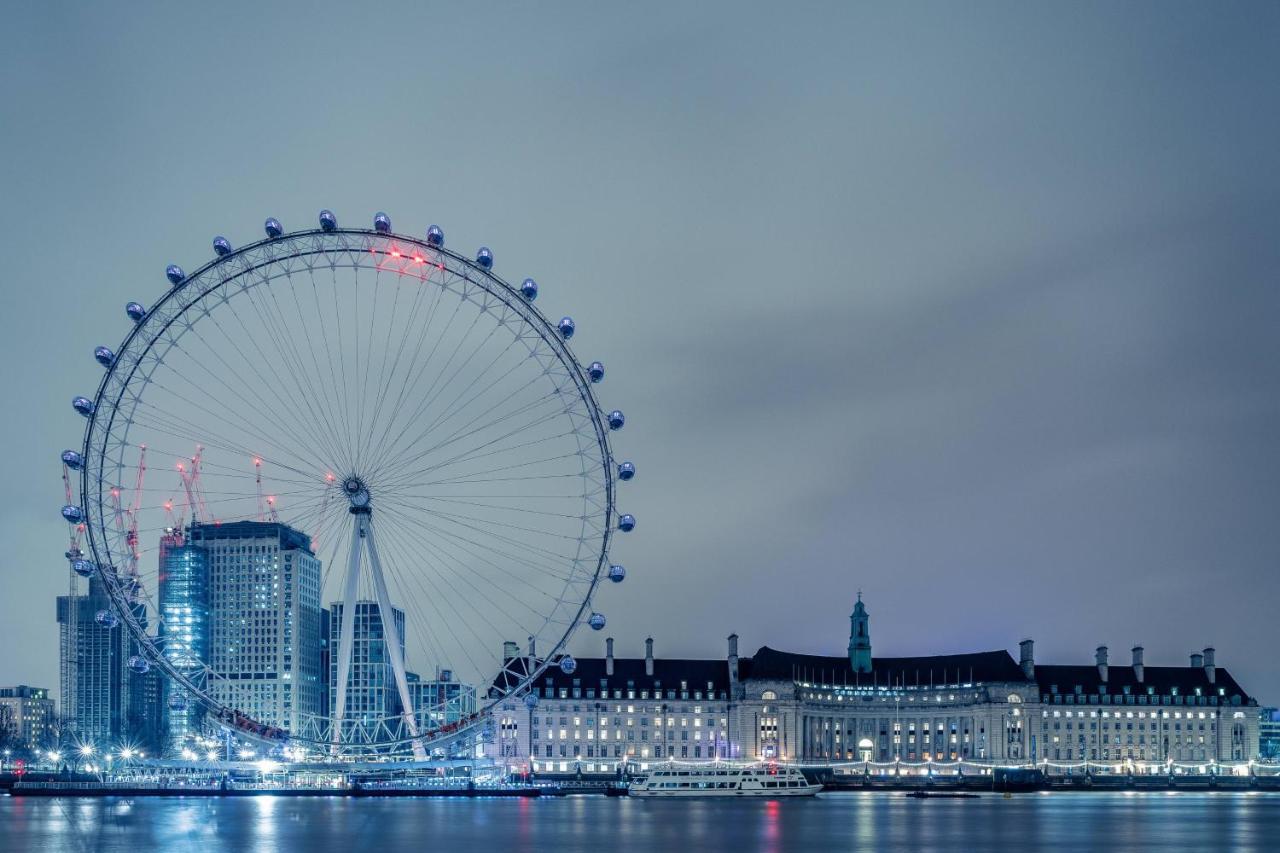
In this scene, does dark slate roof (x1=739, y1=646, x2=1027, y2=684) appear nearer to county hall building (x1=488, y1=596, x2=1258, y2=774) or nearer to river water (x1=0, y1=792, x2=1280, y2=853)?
county hall building (x1=488, y1=596, x2=1258, y2=774)

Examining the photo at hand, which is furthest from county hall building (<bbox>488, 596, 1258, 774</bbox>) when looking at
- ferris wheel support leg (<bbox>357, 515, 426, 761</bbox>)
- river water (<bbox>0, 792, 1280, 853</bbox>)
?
ferris wheel support leg (<bbox>357, 515, 426, 761</bbox>)

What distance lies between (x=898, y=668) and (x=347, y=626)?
9986 centimetres

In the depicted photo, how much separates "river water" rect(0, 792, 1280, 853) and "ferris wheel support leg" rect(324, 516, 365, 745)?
516 centimetres

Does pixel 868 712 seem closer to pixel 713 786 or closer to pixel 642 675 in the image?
pixel 642 675

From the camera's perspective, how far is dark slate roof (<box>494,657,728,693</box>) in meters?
165

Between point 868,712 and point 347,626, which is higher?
point 347,626

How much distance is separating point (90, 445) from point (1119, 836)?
52304 mm

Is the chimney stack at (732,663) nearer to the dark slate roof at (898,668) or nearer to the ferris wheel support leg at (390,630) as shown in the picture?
the dark slate roof at (898,668)

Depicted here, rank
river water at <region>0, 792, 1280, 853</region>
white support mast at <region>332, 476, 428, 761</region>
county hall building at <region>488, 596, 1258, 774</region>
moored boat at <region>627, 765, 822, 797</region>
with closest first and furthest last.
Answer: river water at <region>0, 792, 1280, 853</region> → white support mast at <region>332, 476, 428, 761</region> → moored boat at <region>627, 765, 822, 797</region> → county hall building at <region>488, 596, 1258, 774</region>

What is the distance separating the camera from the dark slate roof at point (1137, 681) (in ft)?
563

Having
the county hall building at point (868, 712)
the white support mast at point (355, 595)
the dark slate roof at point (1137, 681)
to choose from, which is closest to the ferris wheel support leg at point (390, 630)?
the white support mast at point (355, 595)

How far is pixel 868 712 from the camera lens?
571ft

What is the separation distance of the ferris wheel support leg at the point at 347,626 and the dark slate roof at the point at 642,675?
2896 inches

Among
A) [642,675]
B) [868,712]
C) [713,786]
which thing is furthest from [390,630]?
[868,712]
